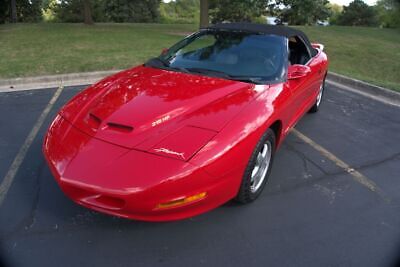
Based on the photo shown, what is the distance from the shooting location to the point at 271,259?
2.57m

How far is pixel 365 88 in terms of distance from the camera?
22.5 feet

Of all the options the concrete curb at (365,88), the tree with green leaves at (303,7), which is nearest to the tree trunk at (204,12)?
the tree with green leaves at (303,7)

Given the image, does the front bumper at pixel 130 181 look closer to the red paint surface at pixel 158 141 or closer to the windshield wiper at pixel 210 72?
the red paint surface at pixel 158 141

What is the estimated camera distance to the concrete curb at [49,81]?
Result: 6.33 metres

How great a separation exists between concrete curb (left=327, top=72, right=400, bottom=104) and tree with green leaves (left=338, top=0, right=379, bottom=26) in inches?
918

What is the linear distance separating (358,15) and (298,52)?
26837mm

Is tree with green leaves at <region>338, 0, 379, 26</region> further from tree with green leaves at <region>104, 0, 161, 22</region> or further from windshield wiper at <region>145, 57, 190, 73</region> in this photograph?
windshield wiper at <region>145, 57, 190, 73</region>

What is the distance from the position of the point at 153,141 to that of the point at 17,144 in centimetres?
228

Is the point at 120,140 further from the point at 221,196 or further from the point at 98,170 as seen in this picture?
the point at 221,196

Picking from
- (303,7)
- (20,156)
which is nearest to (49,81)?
(20,156)

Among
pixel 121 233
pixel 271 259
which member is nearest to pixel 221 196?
pixel 271 259

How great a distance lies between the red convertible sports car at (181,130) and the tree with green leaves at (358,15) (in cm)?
2730

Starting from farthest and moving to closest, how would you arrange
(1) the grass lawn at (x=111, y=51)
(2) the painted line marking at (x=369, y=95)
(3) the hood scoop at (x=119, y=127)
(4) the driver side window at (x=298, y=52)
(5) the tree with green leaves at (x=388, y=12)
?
(5) the tree with green leaves at (x=388, y=12), (1) the grass lawn at (x=111, y=51), (2) the painted line marking at (x=369, y=95), (4) the driver side window at (x=298, y=52), (3) the hood scoop at (x=119, y=127)

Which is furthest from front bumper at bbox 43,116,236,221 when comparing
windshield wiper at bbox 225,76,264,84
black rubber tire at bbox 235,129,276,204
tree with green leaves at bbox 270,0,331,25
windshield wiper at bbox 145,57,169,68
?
tree with green leaves at bbox 270,0,331,25
